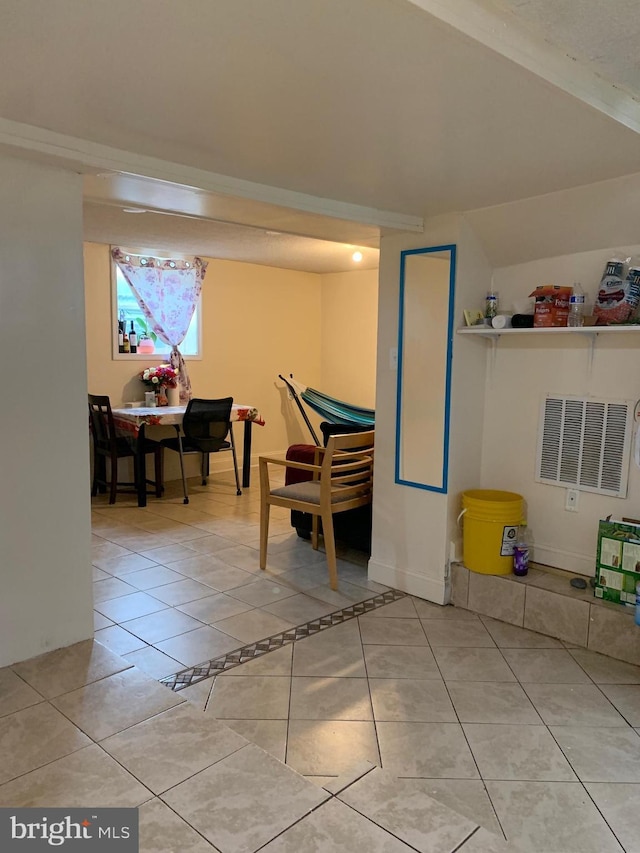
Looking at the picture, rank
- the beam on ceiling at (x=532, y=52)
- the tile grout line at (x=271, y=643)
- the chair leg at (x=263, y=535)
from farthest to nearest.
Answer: the chair leg at (x=263, y=535), the tile grout line at (x=271, y=643), the beam on ceiling at (x=532, y=52)

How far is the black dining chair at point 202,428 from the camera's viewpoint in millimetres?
5000

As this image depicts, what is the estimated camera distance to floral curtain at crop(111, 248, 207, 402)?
17.6 ft

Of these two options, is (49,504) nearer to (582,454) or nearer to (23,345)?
(23,345)

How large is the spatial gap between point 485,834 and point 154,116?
2070 mm

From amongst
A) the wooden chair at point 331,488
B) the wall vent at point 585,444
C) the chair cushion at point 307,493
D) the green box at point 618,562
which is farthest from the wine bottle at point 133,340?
the green box at point 618,562

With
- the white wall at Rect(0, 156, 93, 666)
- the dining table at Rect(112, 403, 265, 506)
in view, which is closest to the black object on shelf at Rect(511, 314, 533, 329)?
the white wall at Rect(0, 156, 93, 666)

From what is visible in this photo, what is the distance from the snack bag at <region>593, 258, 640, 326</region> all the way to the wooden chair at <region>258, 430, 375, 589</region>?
1.34 metres

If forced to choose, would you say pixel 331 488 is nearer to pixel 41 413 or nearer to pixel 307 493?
pixel 307 493

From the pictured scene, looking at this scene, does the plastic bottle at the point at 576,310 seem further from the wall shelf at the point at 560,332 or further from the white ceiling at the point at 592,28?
the white ceiling at the point at 592,28

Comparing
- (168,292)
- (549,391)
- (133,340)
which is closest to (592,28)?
(549,391)

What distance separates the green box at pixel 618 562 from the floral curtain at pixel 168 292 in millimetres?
3877

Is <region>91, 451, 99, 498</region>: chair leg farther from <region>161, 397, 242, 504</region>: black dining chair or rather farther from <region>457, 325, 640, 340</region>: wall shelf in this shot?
<region>457, 325, 640, 340</region>: wall shelf

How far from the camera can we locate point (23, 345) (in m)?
2.23

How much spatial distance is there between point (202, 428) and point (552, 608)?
3112mm
